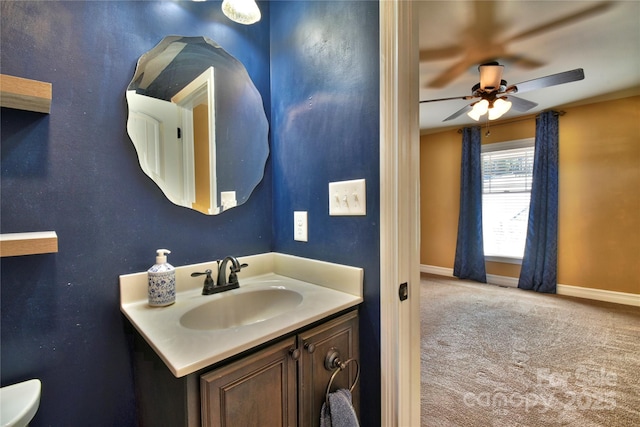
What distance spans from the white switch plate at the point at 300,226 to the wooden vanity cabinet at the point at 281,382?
0.41 m

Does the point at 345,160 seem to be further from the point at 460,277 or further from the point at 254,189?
the point at 460,277

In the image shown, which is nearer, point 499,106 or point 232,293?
point 232,293

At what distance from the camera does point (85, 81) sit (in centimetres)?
90

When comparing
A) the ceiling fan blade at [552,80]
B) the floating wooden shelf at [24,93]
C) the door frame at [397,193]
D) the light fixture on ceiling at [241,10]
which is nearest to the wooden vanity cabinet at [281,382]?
the door frame at [397,193]

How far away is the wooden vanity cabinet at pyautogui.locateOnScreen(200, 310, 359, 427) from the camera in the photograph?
62cm

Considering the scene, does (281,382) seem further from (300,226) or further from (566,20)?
(566,20)

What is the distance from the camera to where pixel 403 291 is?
910 mm

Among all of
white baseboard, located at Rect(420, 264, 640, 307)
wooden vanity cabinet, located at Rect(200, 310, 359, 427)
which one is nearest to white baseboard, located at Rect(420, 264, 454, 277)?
white baseboard, located at Rect(420, 264, 640, 307)

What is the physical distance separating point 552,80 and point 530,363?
2.13 m

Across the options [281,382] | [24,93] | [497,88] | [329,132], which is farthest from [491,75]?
[24,93]

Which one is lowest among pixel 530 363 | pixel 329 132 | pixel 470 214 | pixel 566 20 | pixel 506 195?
pixel 530 363

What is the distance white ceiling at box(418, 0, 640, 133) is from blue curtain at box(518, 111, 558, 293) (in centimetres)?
58

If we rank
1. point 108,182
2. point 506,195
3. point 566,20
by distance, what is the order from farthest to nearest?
point 506,195 < point 566,20 < point 108,182

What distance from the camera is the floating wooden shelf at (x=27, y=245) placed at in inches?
26.1
